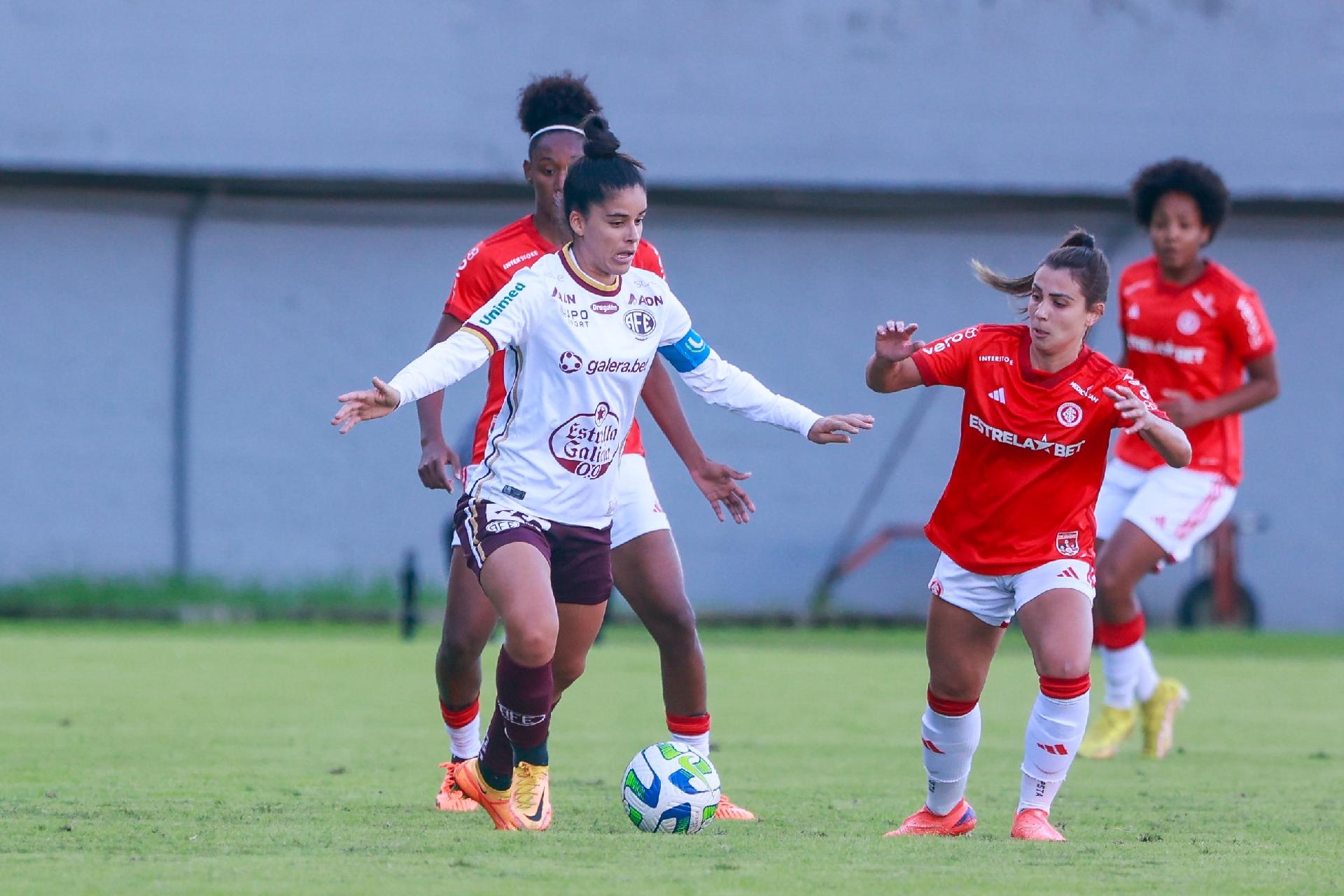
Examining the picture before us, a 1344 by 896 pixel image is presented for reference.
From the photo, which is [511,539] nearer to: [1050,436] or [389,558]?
[1050,436]

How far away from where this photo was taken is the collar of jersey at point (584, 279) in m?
5.84

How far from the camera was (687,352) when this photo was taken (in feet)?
20.2

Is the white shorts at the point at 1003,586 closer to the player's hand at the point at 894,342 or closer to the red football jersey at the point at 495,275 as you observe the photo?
the player's hand at the point at 894,342

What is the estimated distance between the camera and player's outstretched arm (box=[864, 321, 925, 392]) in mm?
5867

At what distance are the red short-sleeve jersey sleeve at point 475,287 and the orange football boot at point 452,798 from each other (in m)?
1.54

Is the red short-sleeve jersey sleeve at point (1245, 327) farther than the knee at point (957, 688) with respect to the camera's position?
Yes

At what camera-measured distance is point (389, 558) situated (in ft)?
62.1

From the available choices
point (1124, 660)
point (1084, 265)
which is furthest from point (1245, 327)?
point (1084, 265)

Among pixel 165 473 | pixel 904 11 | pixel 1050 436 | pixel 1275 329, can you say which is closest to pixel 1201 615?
pixel 1275 329

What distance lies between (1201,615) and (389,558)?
26.9 ft

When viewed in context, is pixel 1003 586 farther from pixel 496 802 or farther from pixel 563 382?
pixel 496 802

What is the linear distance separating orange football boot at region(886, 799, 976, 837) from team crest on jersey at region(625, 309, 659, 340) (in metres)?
1.72

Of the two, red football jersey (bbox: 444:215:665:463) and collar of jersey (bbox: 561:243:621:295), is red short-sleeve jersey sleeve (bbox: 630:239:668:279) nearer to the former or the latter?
red football jersey (bbox: 444:215:665:463)

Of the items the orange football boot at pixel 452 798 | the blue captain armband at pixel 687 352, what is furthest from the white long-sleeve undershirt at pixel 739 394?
the orange football boot at pixel 452 798
